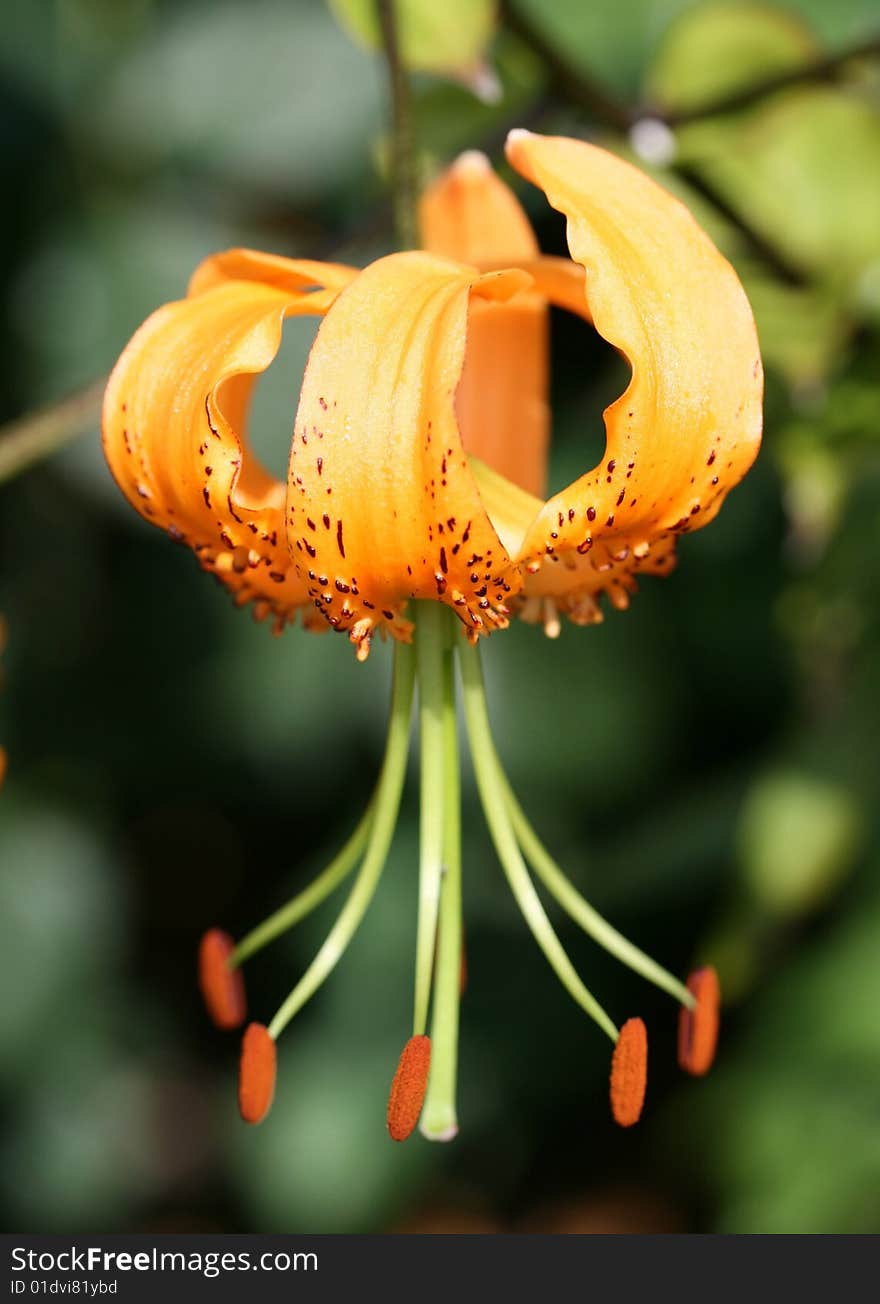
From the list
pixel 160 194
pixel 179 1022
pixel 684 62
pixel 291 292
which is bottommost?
pixel 291 292

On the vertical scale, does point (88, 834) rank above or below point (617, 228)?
above

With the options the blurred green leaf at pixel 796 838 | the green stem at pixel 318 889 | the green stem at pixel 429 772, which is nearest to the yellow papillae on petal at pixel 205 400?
the green stem at pixel 429 772

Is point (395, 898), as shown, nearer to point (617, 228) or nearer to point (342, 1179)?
point (342, 1179)

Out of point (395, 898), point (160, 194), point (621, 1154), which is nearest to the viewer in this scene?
point (160, 194)

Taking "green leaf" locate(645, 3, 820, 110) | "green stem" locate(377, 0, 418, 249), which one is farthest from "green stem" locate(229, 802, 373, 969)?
"green leaf" locate(645, 3, 820, 110)

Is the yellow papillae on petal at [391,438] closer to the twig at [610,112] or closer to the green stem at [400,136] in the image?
the green stem at [400,136]

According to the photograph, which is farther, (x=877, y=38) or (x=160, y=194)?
(x=160, y=194)

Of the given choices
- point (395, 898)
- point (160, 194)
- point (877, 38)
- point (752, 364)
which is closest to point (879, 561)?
point (877, 38)

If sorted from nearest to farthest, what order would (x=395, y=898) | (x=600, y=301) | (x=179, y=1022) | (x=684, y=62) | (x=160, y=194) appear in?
(x=600, y=301)
(x=684, y=62)
(x=160, y=194)
(x=395, y=898)
(x=179, y=1022)
